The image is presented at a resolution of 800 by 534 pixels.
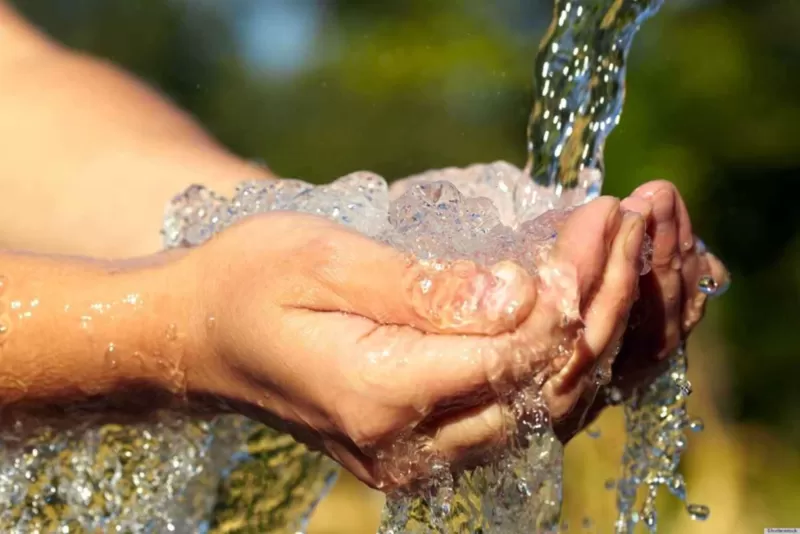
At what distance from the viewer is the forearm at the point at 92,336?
756mm

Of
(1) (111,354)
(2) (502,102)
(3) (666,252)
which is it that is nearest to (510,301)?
(3) (666,252)

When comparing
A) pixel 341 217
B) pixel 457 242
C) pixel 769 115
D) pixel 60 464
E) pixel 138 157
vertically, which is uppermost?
pixel 769 115

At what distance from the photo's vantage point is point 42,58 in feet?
4.04

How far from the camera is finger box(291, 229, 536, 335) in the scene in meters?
0.58

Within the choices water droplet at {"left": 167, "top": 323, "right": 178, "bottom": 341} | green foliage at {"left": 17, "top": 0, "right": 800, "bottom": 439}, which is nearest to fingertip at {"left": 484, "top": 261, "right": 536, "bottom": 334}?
water droplet at {"left": 167, "top": 323, "right": 178, "bottom": 341}

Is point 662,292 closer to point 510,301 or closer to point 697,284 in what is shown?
point 697,284

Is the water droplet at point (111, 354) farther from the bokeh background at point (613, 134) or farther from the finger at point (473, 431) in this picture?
the bokeh background at point (613, 134)

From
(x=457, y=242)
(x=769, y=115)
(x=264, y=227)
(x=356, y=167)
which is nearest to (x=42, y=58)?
(x=264, y=227)

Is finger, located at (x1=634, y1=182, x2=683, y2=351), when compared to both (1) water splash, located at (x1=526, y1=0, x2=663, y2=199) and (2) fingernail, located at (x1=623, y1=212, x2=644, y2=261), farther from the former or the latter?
(1) water splash, located at (x1=526, y1=0, x2=663, y2=199)

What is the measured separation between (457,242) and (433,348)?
0.12 metres

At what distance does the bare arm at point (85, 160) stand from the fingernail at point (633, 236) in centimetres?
58

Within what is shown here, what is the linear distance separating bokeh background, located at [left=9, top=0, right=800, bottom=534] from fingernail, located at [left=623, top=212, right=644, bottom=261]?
1.16 m

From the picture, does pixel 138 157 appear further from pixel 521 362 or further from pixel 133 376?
pixel 521 362

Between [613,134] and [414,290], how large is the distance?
3.21 metres
